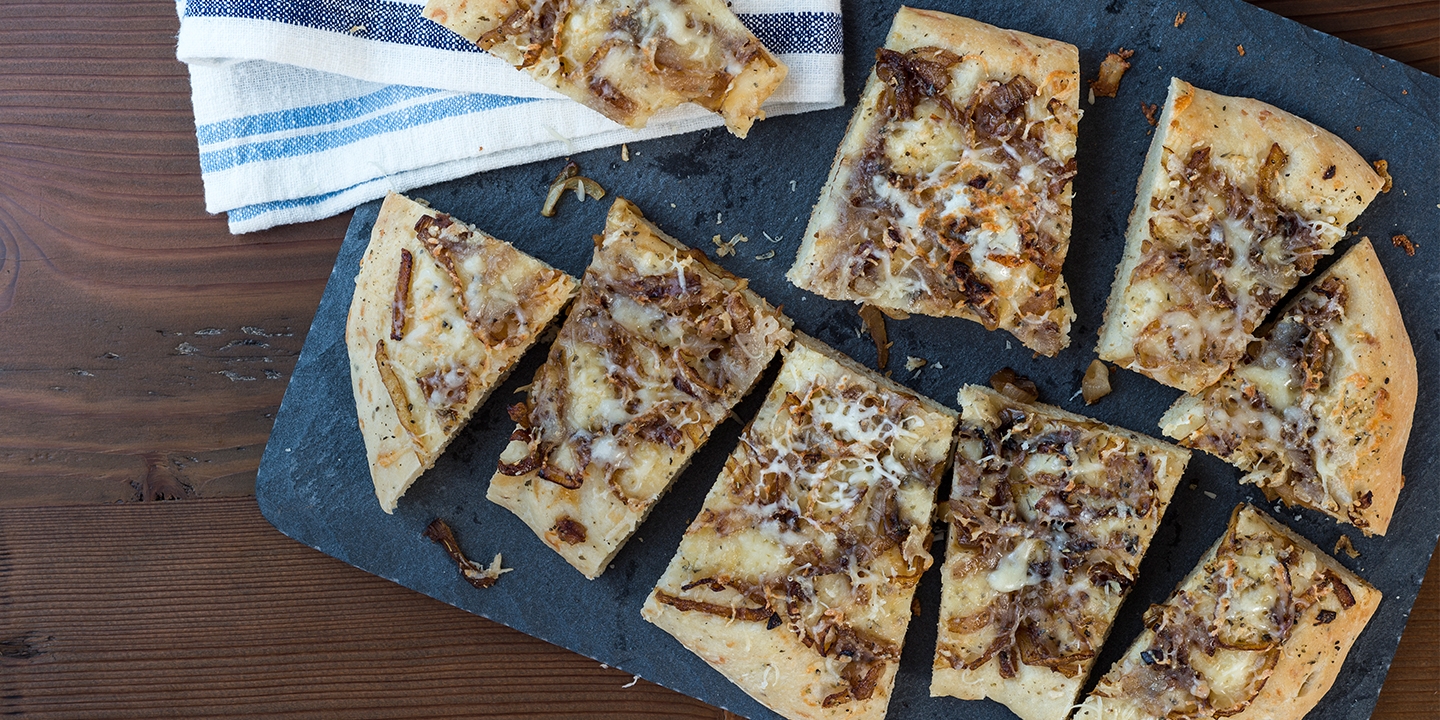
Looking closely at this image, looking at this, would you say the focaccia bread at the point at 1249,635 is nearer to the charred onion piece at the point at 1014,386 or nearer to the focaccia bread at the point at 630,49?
the charred onion piece at the point at 1014,386

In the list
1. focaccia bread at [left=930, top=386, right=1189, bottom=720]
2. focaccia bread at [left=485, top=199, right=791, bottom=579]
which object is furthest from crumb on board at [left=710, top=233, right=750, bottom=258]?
focaccia bread at [left=930, top=386, right=1189, bottom=720]

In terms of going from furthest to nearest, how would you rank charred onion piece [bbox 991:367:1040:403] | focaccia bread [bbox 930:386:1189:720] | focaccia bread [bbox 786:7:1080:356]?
charred onion piece [bbox 991:367:1040:403] < focaccia bread [bbox 930:386:1189:720] < focaccia bread [bbox 786:7:1080:356]

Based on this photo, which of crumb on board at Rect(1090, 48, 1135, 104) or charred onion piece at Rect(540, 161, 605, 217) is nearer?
crumb on board at Rect(1090, 48, 1135, 104)

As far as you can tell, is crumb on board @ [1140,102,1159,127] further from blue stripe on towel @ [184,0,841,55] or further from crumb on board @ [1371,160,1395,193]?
blue stripe on towel @ [184,0,841,55]

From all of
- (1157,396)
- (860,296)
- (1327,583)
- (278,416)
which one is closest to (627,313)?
(860,296)

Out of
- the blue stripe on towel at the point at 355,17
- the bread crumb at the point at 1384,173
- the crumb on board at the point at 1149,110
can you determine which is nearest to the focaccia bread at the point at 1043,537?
the crumb on board at the point at 1149,110
